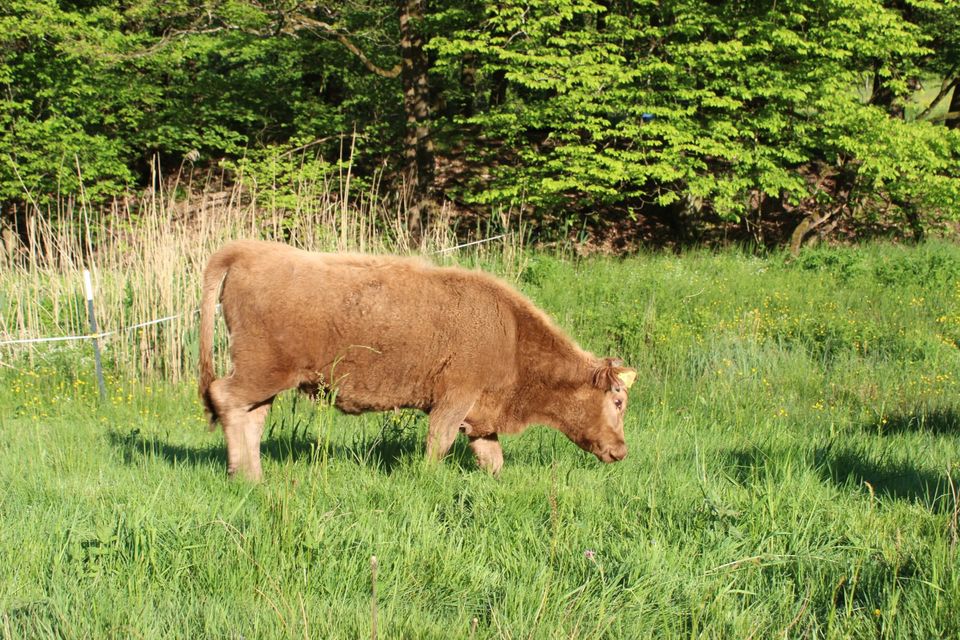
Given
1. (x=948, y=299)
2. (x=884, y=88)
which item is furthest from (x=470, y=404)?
(x=884, y=88)

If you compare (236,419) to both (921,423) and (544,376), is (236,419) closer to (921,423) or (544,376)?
(544,376)

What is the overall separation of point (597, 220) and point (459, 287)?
15326 mm

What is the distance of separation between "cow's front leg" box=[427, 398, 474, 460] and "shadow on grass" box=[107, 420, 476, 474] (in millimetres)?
168

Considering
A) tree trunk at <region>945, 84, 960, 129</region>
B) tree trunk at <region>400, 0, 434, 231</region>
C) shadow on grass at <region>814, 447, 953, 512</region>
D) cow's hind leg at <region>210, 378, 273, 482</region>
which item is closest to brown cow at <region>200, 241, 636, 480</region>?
cow's hind leg at <region>210, 378, 273, 482</region>

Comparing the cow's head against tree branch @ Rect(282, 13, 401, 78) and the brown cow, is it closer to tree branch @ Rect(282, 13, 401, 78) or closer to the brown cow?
the brown cow

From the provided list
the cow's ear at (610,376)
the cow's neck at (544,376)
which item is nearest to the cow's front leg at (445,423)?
the cow's neck at (544,376)

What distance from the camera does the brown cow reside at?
603 centimetres

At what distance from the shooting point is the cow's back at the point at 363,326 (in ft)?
19.7

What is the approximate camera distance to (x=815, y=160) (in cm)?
2050

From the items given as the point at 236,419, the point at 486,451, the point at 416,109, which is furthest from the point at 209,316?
the point at 416,109

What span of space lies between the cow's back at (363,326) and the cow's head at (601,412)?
65 centimetres

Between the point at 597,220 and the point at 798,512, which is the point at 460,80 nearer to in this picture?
the point at 597,220

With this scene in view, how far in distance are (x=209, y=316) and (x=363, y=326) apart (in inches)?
48.9

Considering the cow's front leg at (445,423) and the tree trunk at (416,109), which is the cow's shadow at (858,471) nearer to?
the cow's front leg at (445,423)
